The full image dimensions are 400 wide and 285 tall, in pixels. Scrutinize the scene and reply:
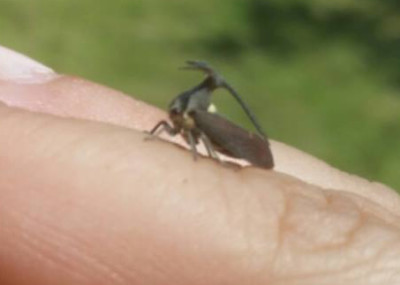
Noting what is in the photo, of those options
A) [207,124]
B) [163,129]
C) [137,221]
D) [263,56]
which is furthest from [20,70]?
[263,56]

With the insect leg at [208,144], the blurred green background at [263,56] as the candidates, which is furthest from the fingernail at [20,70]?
the blurred green background at [263,56]

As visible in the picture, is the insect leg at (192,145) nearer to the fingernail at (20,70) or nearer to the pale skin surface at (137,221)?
the pale skin surface at (137,221)

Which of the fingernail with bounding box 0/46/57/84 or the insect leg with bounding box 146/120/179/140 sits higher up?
the fingernail with bounding box 0/46/57/84

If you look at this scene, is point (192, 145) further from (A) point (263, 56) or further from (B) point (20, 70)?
(A) point (263, 56)

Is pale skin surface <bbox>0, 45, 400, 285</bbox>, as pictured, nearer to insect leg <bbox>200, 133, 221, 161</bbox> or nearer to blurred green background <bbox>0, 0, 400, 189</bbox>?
insect leg <bbox>200, 133, 221, 161</bbox>

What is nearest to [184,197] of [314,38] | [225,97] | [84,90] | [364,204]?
[364,204]

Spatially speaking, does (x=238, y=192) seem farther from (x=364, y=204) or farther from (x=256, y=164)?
(x=364, y=204)

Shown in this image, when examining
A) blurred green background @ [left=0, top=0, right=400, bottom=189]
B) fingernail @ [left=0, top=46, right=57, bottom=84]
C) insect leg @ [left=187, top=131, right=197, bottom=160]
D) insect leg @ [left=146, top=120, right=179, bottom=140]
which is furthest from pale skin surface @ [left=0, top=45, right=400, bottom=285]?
blurred green background @ [left=0, top=0, right=400, bottom=189]
